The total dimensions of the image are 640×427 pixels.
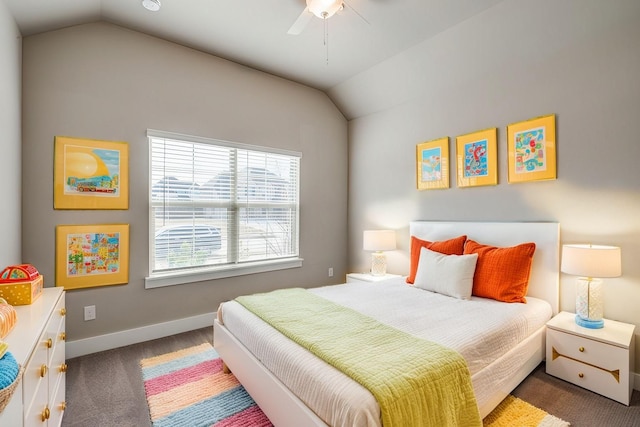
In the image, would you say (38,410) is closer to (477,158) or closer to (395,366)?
(395,366)

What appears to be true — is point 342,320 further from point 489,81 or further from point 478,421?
point 489,81

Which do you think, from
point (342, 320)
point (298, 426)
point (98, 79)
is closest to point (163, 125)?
point (98, 79)

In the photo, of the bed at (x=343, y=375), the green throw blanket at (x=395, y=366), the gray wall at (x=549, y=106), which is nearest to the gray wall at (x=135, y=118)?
the bed at (x=343, y=375)

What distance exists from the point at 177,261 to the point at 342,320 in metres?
2.05

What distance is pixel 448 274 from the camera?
2691 millimetres

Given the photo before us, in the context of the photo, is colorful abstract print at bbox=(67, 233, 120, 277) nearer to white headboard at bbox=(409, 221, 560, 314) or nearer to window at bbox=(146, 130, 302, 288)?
window at bbox=(146, 130, 302, 288)

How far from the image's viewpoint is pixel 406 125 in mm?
3789

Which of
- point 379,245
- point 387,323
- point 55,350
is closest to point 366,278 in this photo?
point 379,245

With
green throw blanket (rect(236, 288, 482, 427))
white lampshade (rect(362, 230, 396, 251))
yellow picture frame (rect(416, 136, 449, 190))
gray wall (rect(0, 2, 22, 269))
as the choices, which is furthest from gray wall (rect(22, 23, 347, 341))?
green throw blanket (rect(236, 288, 482, 427))

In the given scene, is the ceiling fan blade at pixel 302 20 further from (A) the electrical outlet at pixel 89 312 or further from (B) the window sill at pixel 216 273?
(A) the electrical outlet at pixel 89 312

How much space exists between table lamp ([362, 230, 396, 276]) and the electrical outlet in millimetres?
2810

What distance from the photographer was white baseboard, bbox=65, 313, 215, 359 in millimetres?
2678

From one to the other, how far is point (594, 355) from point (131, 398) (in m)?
3.20

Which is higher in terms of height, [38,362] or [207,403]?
[38,362]
